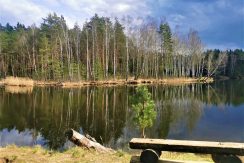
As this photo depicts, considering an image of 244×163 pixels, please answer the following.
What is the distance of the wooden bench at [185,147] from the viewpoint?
670 centimetres

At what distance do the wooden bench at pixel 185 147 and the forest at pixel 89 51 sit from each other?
6085cm

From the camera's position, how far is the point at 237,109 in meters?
31.3

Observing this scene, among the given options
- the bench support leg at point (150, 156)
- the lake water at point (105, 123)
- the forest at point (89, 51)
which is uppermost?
the forest at point (89, 51)

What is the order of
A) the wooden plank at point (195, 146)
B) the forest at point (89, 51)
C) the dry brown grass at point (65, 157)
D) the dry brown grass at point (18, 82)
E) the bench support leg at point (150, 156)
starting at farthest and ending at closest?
the forest at point (89, 51) → the dry brown grass at point (18, 82) → the dry brown grass at point (65, 157) → the bench support leg at point (150, 156) → the wooden plank at point (195, 146)

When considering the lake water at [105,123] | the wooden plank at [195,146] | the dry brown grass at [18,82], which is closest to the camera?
the wooden plank at [195,146]

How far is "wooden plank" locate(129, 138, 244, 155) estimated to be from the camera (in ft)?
21.9

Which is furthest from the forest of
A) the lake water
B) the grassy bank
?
the grassy bank

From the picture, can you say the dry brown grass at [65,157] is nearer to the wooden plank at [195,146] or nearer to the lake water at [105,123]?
the wooden plank at [195,146]

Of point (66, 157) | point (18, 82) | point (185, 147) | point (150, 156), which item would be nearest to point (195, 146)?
point (185, 147)

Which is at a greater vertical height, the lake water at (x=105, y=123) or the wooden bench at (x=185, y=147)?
the wooden bench at (x=185, y=147)

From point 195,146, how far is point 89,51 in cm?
6934

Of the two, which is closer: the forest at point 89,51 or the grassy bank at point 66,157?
the grassy bank at point 66,157

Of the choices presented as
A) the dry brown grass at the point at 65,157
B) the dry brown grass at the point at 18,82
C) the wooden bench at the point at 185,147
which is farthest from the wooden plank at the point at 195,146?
the dry brown grass at the point at 18,82

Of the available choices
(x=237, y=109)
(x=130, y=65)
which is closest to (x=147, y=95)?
(x=237, y=109)
